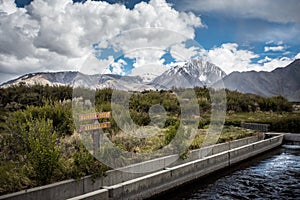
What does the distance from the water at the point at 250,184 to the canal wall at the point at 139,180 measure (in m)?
0.31

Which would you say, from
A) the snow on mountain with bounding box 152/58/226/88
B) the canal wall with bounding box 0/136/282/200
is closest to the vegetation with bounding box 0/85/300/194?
the canal wall with bounding box 0/136/282/200

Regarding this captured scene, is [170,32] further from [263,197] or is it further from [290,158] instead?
[290,158]

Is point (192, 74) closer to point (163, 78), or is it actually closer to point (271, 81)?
point (163, 78)

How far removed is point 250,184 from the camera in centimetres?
823

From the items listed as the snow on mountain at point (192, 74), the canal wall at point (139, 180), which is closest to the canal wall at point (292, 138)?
the canal wall at point (139, 180)

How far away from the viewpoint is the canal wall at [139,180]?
17.1 ft

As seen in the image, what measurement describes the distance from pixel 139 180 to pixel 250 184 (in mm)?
3380

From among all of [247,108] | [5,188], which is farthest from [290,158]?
[247,108]

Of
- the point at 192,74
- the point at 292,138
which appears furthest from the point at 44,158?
the point at 292,138

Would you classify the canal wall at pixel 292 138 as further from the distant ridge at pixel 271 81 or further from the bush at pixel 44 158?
the distant ridge at pixel 271 81

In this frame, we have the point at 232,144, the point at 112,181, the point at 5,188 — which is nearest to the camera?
the point at 5,188

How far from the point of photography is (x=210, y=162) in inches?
366

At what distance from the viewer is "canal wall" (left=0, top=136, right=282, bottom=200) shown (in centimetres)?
520

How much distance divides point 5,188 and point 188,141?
5.49 m
